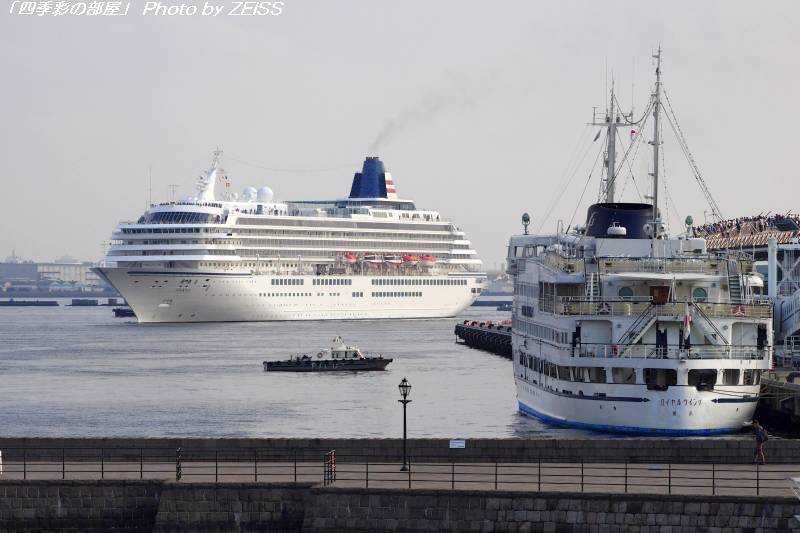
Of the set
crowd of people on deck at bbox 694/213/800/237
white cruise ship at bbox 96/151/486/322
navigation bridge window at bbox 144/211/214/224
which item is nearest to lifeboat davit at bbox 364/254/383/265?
white cruise ship at bbox 96/151/486/322

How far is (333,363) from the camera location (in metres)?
89.6

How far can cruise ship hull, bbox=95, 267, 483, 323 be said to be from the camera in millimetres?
153000

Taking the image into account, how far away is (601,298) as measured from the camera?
49844 mm

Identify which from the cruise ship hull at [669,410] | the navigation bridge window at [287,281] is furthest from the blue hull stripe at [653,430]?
the navigation bridge window at [287,281]

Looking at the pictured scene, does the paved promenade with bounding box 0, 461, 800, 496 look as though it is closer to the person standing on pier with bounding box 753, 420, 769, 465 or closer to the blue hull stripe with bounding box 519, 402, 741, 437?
the person standing on pier with bounding box 753, 420, 769, 465

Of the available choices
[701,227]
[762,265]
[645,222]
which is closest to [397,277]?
[701,227]

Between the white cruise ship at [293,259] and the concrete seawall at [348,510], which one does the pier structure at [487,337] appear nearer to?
the white cruise ship at [293,259]

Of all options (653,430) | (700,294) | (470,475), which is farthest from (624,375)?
(470,475)

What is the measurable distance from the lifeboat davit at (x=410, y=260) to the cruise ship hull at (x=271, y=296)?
7.16ft

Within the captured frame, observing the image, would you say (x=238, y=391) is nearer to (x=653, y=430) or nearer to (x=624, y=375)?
(x=624, y=375)

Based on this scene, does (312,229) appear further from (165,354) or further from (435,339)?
(165,354)

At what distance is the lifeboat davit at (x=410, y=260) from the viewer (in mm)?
179275

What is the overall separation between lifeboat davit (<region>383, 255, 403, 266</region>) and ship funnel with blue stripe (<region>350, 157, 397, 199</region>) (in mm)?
10803

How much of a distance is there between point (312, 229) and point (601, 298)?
122 meters
